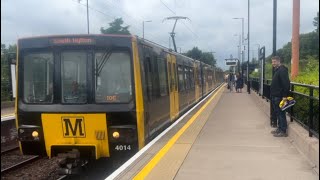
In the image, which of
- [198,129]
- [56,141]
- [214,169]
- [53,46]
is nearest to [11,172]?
[56,141]

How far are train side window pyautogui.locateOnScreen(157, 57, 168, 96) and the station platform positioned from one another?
1140 mm

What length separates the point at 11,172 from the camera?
10906 mm

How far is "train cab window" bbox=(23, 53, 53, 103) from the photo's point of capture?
8828 mm

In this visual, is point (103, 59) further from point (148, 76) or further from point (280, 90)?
point (280, 90)

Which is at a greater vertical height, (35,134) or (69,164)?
(35,134)

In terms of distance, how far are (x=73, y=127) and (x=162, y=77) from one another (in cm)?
438

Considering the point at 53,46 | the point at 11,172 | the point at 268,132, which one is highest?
the point at 53,46

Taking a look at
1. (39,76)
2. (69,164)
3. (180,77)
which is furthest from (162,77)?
(180,77)

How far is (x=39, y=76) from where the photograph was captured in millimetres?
8859

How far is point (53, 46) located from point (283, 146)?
4744 mm

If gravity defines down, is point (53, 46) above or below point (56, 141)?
above

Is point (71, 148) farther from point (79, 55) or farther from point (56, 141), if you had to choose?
point (79, 55)

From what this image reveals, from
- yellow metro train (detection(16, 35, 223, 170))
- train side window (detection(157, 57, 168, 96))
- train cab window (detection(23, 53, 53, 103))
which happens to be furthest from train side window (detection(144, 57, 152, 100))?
train cab window (detection(23, 53, 53, 103))

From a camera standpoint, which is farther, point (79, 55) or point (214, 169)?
point (79, 55)
